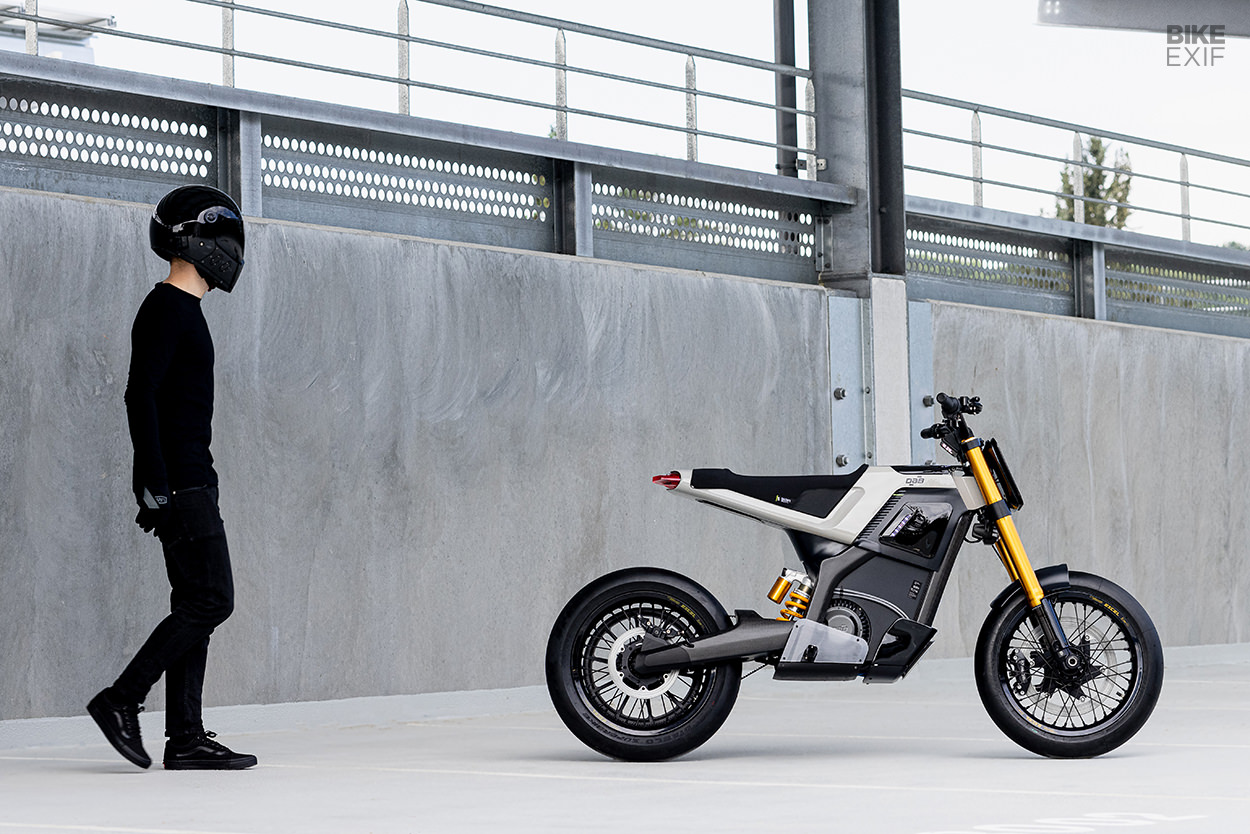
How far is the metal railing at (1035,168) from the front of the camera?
11.0 m

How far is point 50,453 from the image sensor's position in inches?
260

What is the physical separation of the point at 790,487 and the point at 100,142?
3256 mm

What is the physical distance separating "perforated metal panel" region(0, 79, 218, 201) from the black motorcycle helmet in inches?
52.0

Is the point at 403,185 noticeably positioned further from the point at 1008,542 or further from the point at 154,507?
the point at 1008,542

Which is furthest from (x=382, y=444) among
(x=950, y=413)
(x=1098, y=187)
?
(x=1098, y=187)

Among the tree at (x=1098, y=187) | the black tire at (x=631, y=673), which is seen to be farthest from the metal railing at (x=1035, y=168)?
the tree at (x=1098, y=187)

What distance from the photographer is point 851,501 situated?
6.00 metres

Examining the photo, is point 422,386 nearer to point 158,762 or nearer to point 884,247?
point 158,762

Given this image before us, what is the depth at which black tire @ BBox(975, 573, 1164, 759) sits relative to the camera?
5.82 m

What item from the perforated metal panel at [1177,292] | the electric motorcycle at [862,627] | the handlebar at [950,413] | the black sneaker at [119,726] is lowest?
the black sneaker at [119,726]

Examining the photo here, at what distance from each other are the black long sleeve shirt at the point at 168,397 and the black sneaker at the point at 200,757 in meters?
0.82

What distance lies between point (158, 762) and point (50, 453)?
1.27 meters

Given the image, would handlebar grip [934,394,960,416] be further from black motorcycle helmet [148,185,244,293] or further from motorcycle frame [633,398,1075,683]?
black motorcycle helmet [148,185,244,293]

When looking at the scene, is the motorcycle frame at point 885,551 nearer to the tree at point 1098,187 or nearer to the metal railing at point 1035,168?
the metal railing at point 1035,168
